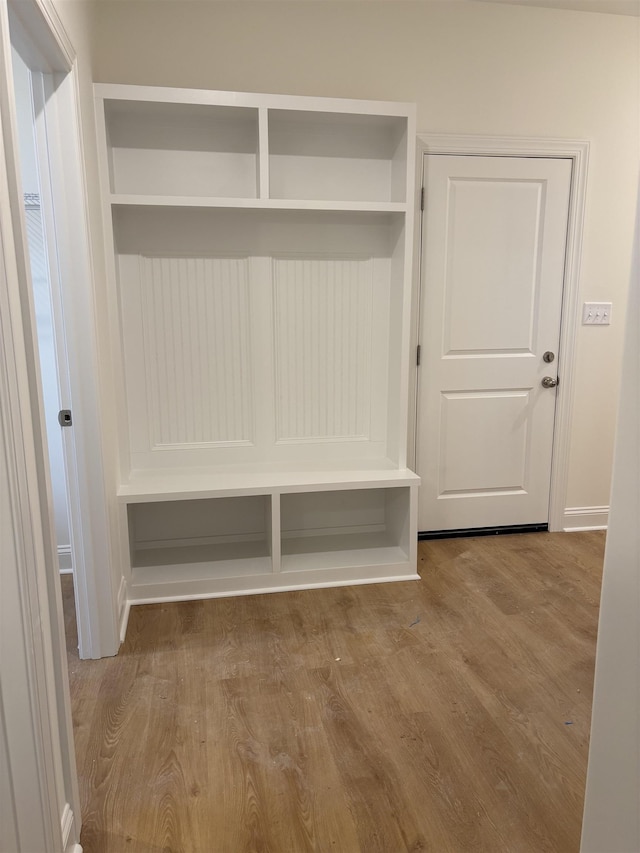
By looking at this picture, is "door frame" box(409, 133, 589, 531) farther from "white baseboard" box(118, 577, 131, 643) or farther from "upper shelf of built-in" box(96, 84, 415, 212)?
"white baseboard" box(118, 577, 131, 643)

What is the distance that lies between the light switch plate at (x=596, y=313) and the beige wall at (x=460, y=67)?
0.04m

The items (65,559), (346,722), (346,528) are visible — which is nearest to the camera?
(346,722)

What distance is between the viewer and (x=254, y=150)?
285 centimetres

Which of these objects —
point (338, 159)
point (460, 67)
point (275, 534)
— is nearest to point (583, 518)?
point (275, 534)

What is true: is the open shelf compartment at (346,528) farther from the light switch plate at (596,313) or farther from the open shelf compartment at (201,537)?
the light switch plate at (596,313)

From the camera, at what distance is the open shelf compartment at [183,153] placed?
273cm

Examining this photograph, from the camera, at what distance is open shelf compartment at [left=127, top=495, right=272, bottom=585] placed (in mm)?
2900

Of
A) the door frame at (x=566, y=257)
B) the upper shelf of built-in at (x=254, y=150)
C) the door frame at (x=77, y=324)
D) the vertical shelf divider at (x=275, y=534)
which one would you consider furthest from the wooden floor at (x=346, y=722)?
the upper shelf of built-in at (x=254, y=150)

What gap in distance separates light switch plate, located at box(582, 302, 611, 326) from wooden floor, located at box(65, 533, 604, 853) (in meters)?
1.48

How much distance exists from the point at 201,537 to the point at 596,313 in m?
2.50

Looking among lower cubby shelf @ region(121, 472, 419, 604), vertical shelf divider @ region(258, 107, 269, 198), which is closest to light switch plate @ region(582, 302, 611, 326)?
lower cubby shelf @ region(121, 472, 419, 604)

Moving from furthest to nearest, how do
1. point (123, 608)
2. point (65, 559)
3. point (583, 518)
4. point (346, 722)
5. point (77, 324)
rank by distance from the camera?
point (583, 518) < point (65, 559) < point (123, 608) < point (77, 324) < point (346, 722)

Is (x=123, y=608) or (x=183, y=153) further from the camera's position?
(x=183, y=153)

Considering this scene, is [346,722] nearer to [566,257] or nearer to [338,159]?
[338,159]
